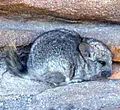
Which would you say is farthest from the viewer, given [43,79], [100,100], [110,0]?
[110,0]

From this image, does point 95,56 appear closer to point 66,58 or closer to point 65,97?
point 66,58

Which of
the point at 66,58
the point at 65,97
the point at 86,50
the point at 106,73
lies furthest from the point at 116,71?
the point at 65,97

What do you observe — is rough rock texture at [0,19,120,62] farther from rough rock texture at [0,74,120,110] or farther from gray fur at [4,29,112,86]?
rough rock texture at [0,74,120,110]

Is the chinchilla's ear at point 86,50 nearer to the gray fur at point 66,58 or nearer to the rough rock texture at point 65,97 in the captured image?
the gray fur at point 66,58

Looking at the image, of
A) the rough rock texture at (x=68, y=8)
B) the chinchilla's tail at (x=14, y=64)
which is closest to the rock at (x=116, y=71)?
the rough rock texture at (x=68, y=8)

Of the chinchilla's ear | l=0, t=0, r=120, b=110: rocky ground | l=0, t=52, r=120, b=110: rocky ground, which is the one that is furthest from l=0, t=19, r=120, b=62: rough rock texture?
l=0, t=52, r=120, b=110: rocky ground

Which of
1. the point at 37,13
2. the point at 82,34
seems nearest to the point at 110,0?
the point at 82,34

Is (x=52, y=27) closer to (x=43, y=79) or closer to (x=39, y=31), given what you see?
(x=39, y=31)

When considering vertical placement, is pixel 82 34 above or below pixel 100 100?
above
